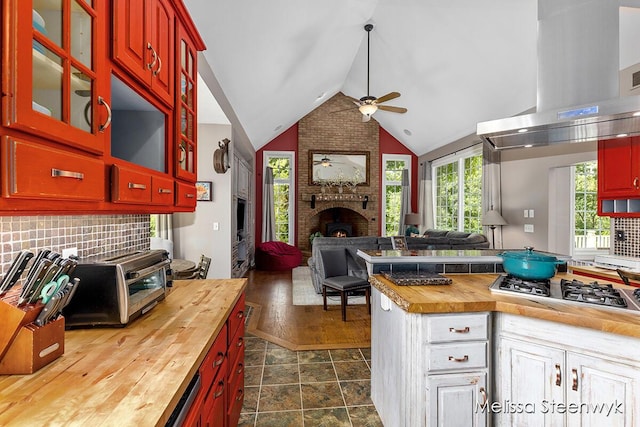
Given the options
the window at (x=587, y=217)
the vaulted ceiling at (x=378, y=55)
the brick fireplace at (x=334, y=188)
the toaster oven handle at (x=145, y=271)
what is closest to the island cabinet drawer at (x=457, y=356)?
the toaster oven handle at (x=145, y=271)

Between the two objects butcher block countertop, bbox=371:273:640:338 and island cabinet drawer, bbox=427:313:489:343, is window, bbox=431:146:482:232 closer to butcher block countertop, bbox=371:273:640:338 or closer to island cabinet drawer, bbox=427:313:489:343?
butcher block countertop, bbox=371:273:640:338

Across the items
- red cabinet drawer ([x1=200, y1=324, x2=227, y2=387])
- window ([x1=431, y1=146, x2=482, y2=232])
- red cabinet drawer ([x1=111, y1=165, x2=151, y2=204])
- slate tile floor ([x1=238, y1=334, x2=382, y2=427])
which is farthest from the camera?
window ([x1=431, y1=146, x2=482, y2=232])

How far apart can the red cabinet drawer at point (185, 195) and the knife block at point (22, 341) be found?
2.75ft

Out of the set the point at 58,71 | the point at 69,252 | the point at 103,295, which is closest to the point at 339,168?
the point at 69,252

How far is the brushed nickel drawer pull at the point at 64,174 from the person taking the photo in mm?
766

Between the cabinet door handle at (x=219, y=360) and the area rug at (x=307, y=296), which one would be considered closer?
the cabinet door handle at (x=219, y=360)

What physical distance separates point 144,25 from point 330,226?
7.10 metres

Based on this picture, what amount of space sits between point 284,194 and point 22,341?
7249 millimetres

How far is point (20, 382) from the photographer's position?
0.84m

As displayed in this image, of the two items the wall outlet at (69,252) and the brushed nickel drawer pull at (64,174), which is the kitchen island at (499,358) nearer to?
the brushed nickel drawer pull at (64,174)

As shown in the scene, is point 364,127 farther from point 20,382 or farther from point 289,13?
point 20,382

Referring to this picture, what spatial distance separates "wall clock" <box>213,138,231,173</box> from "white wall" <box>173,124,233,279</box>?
0.68ft

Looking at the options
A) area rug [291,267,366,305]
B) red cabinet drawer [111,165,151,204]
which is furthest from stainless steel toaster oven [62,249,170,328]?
area rug [291,267,366,305]

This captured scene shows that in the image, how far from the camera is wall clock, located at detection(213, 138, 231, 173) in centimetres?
413
